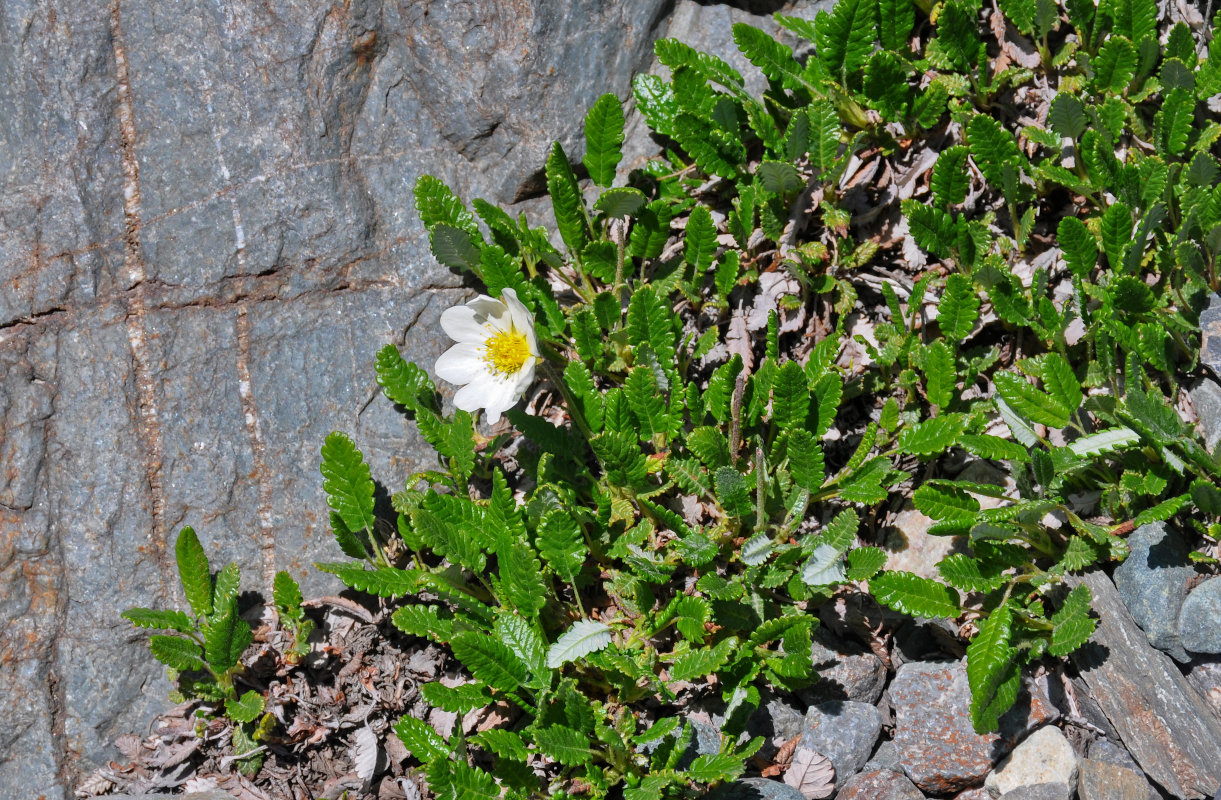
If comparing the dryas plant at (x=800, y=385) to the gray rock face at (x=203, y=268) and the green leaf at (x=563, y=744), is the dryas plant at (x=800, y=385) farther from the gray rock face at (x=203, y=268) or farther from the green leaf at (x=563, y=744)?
the gray rock face at (x=203, y=268)

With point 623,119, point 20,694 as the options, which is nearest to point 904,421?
point 623,119

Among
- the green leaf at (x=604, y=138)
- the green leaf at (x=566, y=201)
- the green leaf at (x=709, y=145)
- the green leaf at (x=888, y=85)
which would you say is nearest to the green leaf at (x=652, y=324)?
the green leaf at (x=566, y=201)

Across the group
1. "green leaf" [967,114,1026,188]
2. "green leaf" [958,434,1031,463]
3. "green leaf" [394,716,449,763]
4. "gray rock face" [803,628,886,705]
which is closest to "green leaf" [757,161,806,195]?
"green leaf" [967,114,1026,188]

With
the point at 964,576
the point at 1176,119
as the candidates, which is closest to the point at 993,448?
the point at 964,576

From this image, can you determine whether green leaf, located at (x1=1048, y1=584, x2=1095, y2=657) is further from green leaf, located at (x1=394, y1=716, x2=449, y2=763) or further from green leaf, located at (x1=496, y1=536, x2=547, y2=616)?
green leaf, located at (x1=394, y1=716, x2=449, y2=763)

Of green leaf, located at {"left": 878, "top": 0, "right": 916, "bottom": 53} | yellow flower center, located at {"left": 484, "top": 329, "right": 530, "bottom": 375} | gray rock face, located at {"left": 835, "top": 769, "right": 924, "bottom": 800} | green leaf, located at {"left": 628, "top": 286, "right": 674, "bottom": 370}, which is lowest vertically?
gray rock face, located at {"left": 835, "top": 769, "right": 924, "bottom": 800}

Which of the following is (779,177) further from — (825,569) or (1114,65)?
(825,569)

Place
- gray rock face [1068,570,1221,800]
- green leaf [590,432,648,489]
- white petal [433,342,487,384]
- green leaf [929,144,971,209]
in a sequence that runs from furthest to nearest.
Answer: green leaf [929,144,971,209]
white petal [433,342,487,384]
green leaf [590,432,648,489]
gray rock face [1068,570,1221,800]
